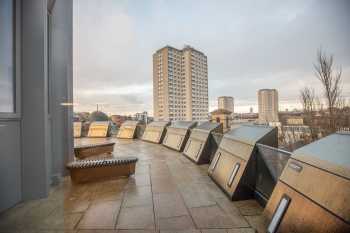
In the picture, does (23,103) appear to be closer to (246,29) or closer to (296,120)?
(296,120)

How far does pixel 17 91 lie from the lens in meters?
3.14

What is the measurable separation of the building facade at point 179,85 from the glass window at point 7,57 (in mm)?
56205

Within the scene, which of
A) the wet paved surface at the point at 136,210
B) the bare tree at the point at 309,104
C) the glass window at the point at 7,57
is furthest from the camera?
the bare tree at the point at 309,104

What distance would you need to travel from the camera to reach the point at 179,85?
220ft

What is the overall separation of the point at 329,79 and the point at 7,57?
796 centimetres

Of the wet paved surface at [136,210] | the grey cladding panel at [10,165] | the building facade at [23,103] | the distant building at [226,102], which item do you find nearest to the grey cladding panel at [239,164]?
the wet paved surface at [136,210]

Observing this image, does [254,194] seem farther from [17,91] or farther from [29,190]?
[17,91]

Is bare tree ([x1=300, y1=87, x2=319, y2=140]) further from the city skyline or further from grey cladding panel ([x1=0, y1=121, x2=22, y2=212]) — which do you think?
grey cladding panel ([x1=0, y1=121, x2=22, y2=212])

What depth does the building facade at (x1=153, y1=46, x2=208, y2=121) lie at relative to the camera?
6234cm

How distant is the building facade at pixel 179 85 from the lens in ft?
205

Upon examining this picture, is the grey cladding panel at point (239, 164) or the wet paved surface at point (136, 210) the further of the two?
the grey cladding panel at point (239, 164)

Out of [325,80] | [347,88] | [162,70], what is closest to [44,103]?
[325,80]

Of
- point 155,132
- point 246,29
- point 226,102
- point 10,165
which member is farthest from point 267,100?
point 226,102

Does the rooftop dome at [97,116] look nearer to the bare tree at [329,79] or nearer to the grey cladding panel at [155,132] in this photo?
the grey cladding panel at [155,132]
